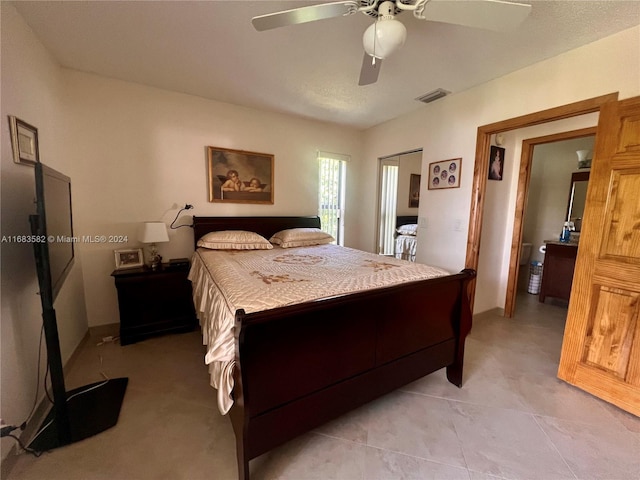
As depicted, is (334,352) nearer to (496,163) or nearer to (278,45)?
(278,45)

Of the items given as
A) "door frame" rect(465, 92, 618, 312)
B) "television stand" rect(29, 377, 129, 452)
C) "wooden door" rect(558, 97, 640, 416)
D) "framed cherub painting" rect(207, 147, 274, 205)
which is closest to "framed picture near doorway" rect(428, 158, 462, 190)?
"door frame" rect(465, 92, 618, 312)

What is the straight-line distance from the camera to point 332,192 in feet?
13.4

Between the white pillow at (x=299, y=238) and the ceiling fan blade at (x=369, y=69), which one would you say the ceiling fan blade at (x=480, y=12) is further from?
the white pillow at (x=299, y=238)

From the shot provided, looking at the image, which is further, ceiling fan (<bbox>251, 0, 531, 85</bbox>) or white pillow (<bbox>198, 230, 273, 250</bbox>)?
white pillow (<bbox>198, 230, 273, 250</bbox>)

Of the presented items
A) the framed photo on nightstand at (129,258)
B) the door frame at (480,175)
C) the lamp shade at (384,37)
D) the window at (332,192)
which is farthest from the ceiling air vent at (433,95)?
the framed photo on nightstand at (129,258)

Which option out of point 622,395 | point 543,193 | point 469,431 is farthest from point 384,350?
point 543,193

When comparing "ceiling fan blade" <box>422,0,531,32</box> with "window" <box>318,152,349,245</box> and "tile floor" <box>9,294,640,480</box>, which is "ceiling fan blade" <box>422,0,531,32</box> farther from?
"window" <box>318,152,349,245</box>

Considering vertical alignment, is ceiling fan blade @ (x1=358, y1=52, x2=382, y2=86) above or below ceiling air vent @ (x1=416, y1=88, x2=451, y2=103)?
below

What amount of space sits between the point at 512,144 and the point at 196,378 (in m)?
3.98

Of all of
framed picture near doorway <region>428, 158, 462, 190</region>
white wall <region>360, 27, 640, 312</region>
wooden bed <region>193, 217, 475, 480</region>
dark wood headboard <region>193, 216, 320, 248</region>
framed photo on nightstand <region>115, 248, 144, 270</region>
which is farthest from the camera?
dark wood headboard <region>193, 216, 320, 248</region>

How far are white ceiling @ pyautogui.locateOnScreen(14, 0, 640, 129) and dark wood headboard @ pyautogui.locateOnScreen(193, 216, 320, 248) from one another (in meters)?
1.39

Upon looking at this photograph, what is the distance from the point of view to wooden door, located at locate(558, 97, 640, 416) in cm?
168

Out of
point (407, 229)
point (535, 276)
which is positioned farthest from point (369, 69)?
point (535, 276)

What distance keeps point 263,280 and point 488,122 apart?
2610 millimetres
